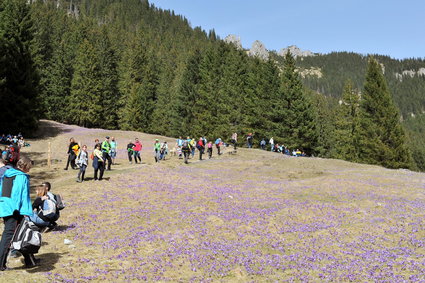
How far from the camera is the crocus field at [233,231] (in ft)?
30.3

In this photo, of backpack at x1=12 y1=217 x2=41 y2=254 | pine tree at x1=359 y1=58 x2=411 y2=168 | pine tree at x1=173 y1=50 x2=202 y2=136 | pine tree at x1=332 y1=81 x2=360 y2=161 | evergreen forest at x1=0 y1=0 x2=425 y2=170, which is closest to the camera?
backpack at x1=12 y1=217 x2=41 y2=254

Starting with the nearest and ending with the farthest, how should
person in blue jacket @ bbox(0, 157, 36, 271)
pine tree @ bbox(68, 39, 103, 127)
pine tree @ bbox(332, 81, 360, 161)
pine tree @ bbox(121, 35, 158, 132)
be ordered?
person in blue jacket @ bbox(0, 157, 36, 271), pine tree @ bbox(332, 81, 360, 161), pine tree @ bbox(68, 39, 103, 127), pine tree @ bbox(121, 35, 158, 132)

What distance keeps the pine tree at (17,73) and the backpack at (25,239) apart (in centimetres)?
4184

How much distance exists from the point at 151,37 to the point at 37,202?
152581 mm

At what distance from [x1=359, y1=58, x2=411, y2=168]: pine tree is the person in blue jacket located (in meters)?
47.6

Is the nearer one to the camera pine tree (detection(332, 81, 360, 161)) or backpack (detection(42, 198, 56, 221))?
backpack (detection(42, 198, 56, 221))

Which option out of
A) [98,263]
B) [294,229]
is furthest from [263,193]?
[98,263]

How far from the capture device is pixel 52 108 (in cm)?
7138

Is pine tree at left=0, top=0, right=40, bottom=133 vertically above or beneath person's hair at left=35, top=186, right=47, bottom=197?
above

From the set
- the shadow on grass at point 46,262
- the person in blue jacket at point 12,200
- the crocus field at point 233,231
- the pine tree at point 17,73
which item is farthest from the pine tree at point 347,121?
the person in blue jacket at point 12,200

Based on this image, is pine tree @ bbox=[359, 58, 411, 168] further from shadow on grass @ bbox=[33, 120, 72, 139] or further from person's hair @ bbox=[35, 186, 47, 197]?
shadow on grass @ bbox=[33, 120, 72, 139]

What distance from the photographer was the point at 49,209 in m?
10.9

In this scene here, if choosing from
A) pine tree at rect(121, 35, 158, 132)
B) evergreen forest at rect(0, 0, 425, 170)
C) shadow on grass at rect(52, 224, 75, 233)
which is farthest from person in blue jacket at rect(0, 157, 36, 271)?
pine tree at rect(121, 35, 158, 132)

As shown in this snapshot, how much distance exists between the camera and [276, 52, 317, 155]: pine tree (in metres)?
53.1
